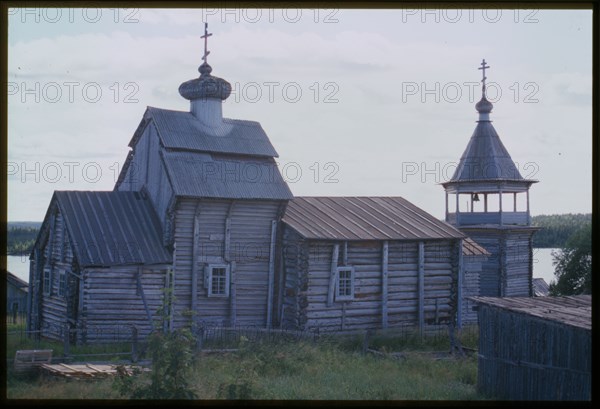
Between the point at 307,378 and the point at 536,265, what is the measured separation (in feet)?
93.5

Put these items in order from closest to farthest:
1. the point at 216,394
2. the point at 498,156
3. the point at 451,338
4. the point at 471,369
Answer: the point at 216,394, the point at 471,369, the point at 451,338, the point at 498,156

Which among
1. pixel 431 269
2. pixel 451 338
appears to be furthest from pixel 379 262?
pixel 451 338

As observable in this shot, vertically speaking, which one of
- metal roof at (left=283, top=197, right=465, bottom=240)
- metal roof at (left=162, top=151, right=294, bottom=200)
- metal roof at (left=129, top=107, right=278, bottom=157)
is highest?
metal roof at (left=129, top=107, right=278, bottom=157)

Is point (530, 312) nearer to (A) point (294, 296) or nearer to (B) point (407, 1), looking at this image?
(B) point (407, 1)

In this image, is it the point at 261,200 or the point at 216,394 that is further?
the point at 261,200

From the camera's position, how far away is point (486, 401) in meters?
15.8

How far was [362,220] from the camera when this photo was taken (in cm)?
2712

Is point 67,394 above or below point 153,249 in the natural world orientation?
below

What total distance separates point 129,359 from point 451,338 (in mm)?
9826

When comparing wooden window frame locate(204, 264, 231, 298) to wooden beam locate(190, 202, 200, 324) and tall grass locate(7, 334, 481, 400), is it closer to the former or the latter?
wooden beam locate(190, 202, 200, 324)

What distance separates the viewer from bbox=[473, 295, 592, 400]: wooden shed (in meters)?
13.9

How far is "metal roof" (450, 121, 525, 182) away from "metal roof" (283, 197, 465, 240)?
4.76 metres

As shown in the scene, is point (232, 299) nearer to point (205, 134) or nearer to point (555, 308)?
point (205, 134)

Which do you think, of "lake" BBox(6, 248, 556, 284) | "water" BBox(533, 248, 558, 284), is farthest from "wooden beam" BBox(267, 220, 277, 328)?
"water" BBox(533, 248, 558, 284)
